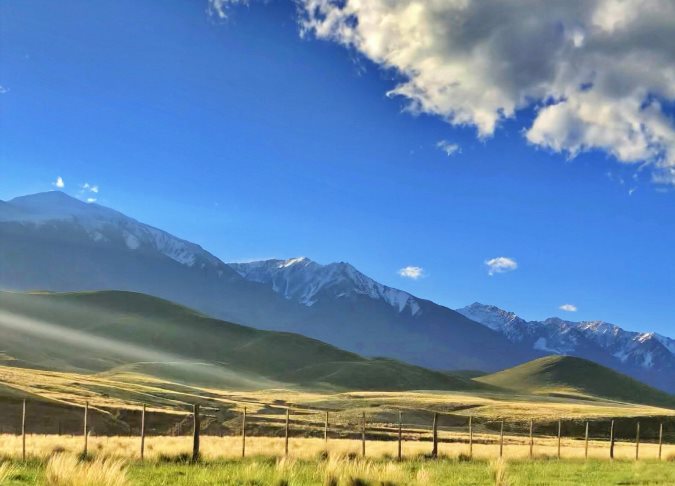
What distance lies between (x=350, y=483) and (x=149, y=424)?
37905 millimetres

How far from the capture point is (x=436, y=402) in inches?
4161

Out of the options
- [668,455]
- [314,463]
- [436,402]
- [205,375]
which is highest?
[314,463]

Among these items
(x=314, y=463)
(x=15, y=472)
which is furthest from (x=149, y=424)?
(x=15, y=472)

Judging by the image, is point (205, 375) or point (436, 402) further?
Answer: point (205, 375)

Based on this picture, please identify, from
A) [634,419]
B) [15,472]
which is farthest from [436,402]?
[15,472]

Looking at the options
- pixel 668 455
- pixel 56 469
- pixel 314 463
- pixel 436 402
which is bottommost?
pixel 436 402

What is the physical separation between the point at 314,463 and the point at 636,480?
10656mm

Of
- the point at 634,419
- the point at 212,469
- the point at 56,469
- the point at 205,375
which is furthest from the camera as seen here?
the point at 205,375

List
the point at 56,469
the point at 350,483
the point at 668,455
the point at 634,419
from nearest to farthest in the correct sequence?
the point at 56,469 → the point at 350,483 → the point at 668,455 → the point at 634,419

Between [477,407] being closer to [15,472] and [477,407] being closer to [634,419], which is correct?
[634,419]

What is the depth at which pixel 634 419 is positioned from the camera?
278 feet

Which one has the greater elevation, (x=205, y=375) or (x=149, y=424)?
(x=149, y=424)

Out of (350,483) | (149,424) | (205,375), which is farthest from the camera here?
(205,375)

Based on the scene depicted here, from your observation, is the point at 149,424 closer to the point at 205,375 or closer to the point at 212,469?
the point at 212,469
